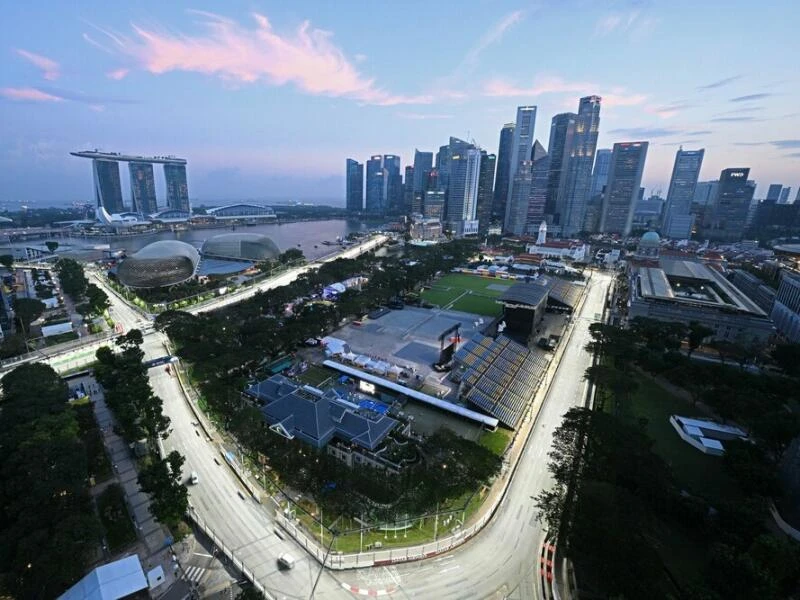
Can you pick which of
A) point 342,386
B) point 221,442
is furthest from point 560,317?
point 221,442

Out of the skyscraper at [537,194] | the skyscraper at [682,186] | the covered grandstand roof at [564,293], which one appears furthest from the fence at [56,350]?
the skyscraper at [682,186]

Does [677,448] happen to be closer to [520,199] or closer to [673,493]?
[673,493]

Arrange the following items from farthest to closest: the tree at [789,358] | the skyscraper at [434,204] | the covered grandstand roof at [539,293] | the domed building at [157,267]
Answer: the skyscraper at [434,204] < the domed building at [157,267] < the covered grandstand roof at [539,293] < the tree at [789,358]

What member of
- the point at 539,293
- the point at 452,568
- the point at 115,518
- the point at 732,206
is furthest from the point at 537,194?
the point at 115,518

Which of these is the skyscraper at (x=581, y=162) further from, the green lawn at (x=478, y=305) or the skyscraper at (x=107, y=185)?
the skyscraper at (x=107, y=185)

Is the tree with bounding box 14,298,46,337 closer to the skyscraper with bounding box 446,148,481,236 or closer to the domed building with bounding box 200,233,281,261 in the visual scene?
the domed building with bounding box 200,233,281,261
